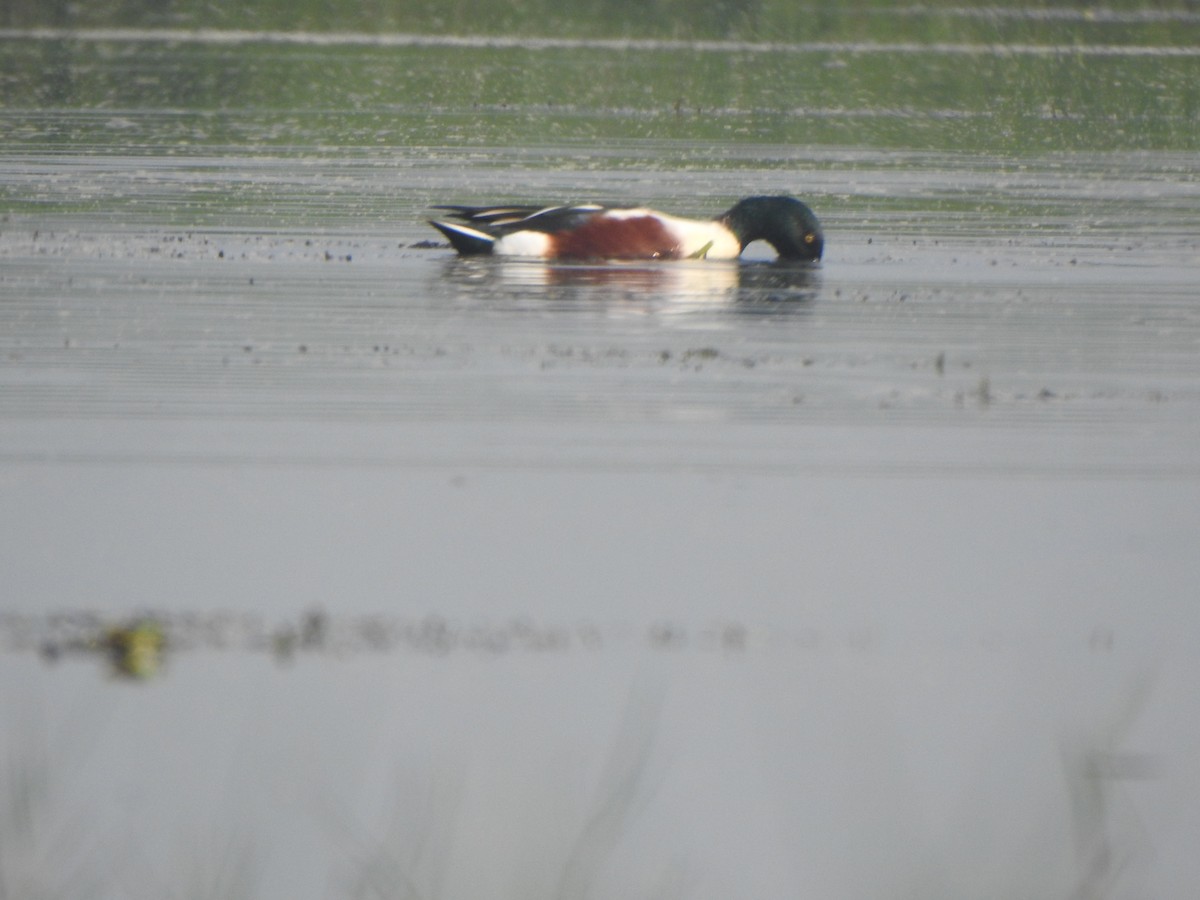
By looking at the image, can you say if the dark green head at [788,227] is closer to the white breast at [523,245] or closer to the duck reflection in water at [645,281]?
the duck reflection in water at [645,281]

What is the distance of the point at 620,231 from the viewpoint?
14.7 m

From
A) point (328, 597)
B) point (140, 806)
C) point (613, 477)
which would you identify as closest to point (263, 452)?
point (613, 477)

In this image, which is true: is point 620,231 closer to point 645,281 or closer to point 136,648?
point 645,281

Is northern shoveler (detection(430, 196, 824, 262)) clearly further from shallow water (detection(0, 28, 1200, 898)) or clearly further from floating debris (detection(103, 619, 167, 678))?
floating debris (detection(103, 619, 167, 678))

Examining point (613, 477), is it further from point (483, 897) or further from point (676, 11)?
point (676, 11)

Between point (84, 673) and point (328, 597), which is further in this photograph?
point (328, 597)

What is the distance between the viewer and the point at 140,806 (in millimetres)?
5270

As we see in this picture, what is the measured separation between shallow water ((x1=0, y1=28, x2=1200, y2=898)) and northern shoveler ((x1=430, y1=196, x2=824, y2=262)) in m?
0.20

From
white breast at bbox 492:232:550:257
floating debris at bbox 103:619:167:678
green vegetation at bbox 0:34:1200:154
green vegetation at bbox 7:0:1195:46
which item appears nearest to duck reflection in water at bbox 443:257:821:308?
white breast at bbox 492:232:550:257

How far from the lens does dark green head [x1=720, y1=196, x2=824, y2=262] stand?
1495 cm

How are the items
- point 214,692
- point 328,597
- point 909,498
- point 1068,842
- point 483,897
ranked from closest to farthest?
1. point 483,897
2. point 1068,842
3. point 214,692
4. point 328,597
5. point 909,498

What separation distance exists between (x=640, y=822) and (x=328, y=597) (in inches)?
72.6

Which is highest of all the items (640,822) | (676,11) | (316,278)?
(676,11)

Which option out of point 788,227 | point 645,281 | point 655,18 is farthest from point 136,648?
point 655,18
